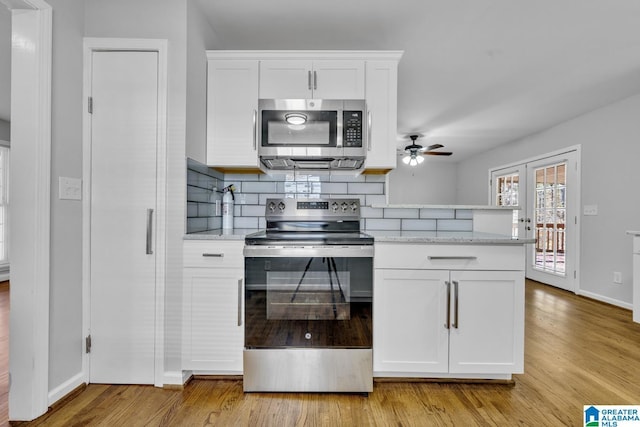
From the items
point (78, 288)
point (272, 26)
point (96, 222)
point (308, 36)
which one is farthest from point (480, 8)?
point (78, 288)

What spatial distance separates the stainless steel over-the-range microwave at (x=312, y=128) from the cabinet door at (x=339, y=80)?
131mm

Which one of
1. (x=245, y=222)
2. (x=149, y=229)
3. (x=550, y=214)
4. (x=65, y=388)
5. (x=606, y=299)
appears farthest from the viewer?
(x=550, y=214)

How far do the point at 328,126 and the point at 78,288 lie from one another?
1.75m

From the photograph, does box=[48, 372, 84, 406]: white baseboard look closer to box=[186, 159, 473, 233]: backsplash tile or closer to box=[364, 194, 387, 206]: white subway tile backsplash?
box=[186, 159, 473, 233]: backsplash tile

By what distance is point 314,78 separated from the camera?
2.18m

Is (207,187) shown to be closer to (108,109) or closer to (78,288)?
(108,109)

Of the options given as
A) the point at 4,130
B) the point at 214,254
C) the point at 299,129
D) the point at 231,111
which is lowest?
the point at 214,254

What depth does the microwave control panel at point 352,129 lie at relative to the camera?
2.09m

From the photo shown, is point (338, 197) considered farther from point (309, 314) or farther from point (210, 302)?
point (210, 302)

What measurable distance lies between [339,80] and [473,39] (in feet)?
3.91

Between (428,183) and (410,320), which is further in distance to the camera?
(428,183)

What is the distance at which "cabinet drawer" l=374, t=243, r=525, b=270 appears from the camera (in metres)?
1.84

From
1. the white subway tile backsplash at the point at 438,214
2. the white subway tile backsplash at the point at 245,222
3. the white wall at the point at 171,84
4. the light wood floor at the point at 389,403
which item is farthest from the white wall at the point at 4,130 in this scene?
the white subway tile backsplash at the point at 438,214

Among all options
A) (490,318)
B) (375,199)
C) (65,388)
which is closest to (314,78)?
(375,199)
